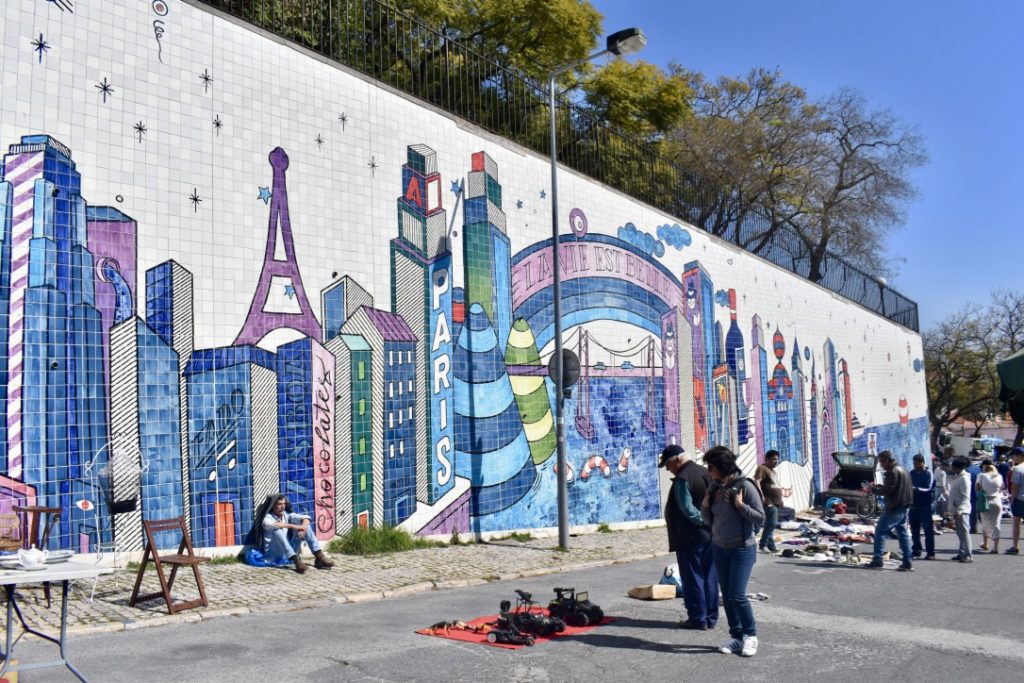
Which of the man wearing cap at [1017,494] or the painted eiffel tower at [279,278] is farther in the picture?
the man wearing cap at [1017,494]

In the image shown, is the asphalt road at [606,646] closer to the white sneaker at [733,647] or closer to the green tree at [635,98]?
the white sneaker at [733,647]

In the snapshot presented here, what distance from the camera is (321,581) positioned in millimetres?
9984

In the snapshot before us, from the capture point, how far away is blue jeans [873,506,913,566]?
38.5 ft

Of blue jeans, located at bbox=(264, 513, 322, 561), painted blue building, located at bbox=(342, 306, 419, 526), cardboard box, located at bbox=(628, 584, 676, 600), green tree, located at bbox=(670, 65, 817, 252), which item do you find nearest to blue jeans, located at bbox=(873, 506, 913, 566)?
cardboard box, located at bbox=(628, 584, 676, 600)

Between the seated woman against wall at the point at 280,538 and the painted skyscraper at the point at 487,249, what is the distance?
4.83 m

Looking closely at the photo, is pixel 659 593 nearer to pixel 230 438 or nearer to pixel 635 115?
pixel 230 438

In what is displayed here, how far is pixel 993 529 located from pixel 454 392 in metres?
9.05

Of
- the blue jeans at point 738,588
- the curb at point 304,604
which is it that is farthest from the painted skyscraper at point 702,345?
the blue jeans at point 738,588

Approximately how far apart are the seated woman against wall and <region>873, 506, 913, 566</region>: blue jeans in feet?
24.7

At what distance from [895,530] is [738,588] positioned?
6025 millimetres

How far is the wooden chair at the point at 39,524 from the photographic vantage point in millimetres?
8266

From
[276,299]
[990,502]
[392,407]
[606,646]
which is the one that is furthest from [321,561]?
[990,502]

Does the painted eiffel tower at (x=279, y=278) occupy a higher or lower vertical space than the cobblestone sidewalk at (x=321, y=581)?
higher

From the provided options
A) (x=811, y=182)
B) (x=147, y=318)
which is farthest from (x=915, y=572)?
(x=811, y=182)
